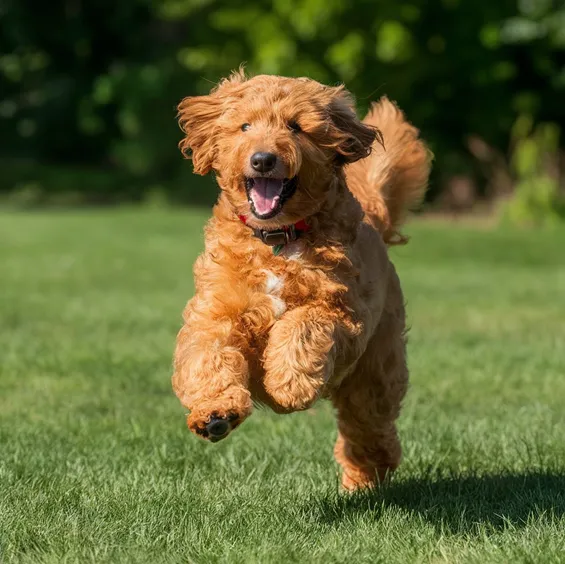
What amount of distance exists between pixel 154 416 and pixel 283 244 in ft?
9.34

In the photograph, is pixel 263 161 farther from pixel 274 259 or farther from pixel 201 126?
pixel 201 126

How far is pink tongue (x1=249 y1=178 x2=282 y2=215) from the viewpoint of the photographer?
4.87 meters

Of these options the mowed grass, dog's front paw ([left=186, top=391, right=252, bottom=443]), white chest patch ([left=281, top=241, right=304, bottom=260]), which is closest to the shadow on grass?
the mowed grass

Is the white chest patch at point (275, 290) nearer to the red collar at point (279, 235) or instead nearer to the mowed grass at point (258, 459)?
the red collar at point (279, 235)

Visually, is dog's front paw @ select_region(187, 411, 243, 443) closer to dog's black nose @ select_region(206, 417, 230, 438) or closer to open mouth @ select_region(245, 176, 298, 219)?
dog's black nose @ select_region(206, 417, 230, 438)

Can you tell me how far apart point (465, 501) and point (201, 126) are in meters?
2.07

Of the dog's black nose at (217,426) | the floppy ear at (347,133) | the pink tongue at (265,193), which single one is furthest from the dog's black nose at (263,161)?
the dog's black nose at (217,426)

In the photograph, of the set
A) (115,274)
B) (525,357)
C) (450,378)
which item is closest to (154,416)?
(450,378)

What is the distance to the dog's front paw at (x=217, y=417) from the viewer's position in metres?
4.37

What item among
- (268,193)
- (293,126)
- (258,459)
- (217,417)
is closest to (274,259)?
(268,193)

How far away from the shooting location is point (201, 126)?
17.2 feet

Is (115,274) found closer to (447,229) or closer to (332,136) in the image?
(447,229)

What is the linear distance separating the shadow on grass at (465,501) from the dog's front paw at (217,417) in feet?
2.77

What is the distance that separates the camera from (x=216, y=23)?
33344mm
